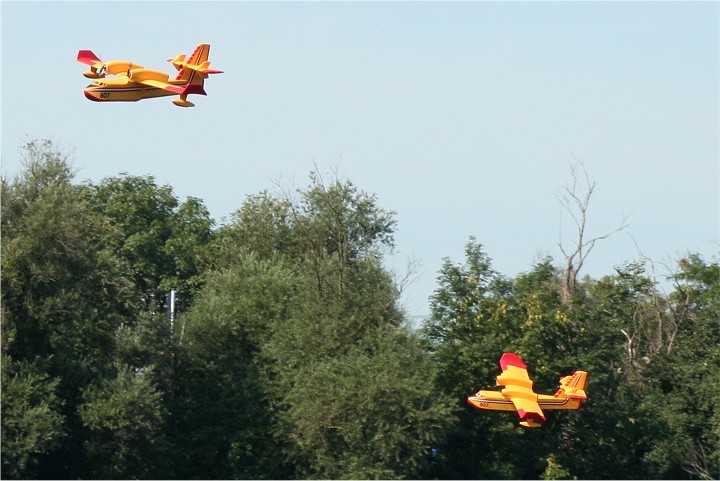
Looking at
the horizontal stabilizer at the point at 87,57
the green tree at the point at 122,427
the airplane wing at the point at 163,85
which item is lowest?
the green tree at the point at 122,427

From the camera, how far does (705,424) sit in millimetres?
36000

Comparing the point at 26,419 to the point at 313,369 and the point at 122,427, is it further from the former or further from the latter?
the point at 313,369

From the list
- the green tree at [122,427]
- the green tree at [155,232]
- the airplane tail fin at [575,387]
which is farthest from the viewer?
the green tree at [155,232]

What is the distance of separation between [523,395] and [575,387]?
5.02ft

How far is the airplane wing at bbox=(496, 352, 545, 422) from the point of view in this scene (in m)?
32.0

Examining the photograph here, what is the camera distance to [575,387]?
3269cm

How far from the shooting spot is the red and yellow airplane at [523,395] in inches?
1270

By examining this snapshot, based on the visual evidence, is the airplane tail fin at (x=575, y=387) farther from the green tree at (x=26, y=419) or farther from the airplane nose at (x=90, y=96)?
the airplane nose at (x=90, y=96)

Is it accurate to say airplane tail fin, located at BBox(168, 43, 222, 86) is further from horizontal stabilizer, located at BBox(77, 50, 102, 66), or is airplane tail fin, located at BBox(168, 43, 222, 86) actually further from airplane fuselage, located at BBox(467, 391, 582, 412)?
airplane fuselage, located at BBox(467, 391, 582, 412)

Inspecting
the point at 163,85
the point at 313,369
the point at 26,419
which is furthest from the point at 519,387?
the point at 163,85

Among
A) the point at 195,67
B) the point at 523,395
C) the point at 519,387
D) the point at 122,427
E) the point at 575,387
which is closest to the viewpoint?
the point at 195,67

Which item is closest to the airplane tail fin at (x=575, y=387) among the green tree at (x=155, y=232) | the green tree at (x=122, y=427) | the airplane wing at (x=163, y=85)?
the green tree at (x=122, y=427)

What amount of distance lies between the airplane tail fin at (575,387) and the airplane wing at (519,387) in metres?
0.87

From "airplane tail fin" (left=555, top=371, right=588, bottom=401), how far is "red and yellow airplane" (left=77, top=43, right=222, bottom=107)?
1371 centimetres
